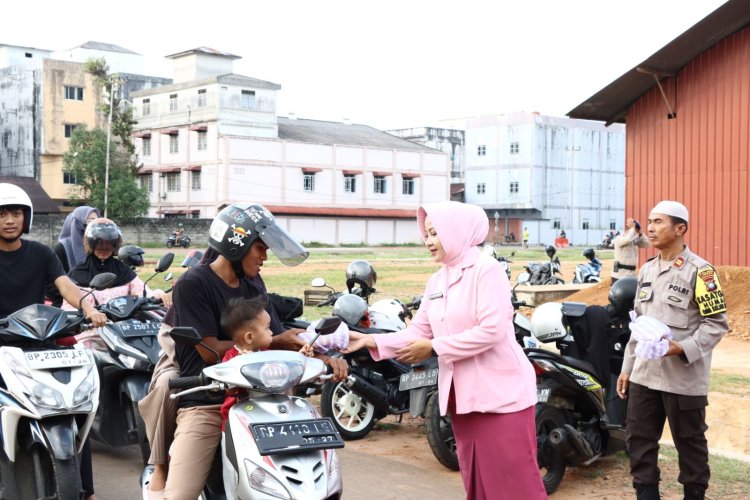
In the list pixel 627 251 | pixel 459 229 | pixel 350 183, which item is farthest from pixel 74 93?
pixel 459 229

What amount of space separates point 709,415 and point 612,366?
Answer: 111 inches

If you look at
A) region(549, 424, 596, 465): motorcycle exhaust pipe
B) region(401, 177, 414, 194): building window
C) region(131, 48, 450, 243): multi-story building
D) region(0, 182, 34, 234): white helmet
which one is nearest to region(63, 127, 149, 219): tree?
region(131, 48, 450, 243): multi-story building

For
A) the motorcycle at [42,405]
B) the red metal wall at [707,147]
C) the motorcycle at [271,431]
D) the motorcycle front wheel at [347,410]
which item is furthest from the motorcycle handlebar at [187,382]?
the red metal wall at [707,147]

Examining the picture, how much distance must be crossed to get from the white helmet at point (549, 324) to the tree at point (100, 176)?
48935mm

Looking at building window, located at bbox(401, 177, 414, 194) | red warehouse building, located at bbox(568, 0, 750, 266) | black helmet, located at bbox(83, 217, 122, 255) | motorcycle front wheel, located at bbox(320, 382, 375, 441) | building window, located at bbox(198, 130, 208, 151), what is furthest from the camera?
building window, located at bbox(401, 177, 414, 194)

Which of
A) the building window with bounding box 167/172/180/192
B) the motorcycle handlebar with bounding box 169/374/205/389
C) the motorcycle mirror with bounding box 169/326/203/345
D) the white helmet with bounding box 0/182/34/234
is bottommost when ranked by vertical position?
the motorcycle handlebar with bounding box 169/374/205/389

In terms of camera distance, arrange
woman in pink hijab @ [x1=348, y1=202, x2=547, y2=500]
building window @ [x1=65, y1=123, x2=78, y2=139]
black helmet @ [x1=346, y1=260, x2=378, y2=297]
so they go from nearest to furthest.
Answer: woman in pink hijab @ [x1=348, y1=202, x2=547, y2=500] < black helmet @ [x1=346, y1=260, x2=378, y2=297] < building window @ [x1=65, y1=123, x2=78, y2=139]

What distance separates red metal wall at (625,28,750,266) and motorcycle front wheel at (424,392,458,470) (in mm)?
12627

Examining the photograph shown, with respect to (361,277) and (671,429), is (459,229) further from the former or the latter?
(361,277)

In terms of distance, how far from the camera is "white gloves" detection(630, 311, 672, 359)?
4.89m

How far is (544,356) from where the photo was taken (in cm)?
602

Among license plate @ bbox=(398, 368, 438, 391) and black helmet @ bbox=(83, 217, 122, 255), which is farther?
black helmet @ bbox=(83, 217, 122, 255)

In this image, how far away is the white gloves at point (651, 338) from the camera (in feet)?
16.0

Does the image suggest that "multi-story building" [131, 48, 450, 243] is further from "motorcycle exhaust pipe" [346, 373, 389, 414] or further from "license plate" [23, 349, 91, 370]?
"license plate" [23, 349, 91, 370]
